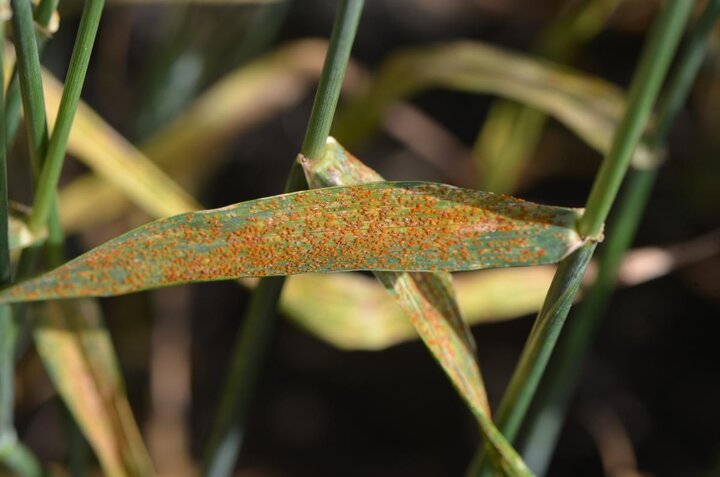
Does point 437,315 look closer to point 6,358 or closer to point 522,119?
point 6,358

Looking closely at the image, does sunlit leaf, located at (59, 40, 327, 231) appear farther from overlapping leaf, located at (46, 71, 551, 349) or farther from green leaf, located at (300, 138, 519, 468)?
green leaf, located at (300, 138, 519, 468)

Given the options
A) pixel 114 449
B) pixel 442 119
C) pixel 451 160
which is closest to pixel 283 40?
pixel 442 119

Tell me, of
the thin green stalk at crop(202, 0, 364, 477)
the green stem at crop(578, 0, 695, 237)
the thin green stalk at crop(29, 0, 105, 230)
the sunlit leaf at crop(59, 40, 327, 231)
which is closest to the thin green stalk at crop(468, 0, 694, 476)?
the green stem at crop(578, 0, 695, 237)

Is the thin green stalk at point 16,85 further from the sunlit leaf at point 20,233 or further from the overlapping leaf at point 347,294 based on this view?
the overlapping leaf at point 347,294

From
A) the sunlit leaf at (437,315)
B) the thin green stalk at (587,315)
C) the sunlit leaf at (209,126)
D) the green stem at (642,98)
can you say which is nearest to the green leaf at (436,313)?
the sunlit leaf at (437,315)

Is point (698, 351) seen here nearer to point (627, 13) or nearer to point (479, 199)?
point (627, 13)

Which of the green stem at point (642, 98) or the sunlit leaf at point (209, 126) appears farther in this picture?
the sunlit leaf at point (209, 126)
